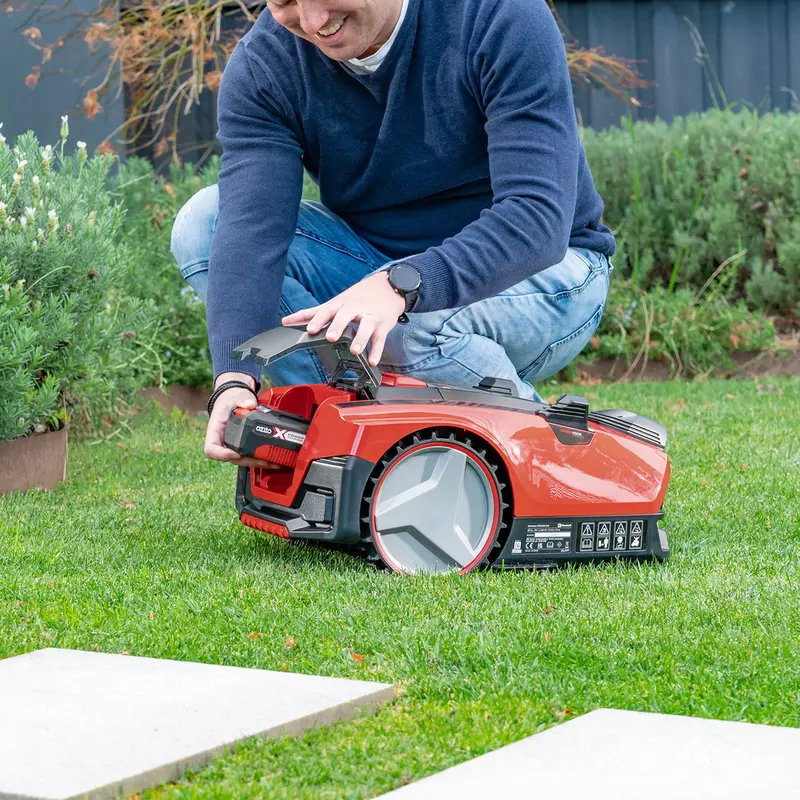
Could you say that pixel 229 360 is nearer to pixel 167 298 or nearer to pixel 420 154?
pixel 420 154

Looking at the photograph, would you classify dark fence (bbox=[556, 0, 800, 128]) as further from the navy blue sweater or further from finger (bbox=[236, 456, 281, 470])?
finger (bbox=[236, 456, 281, 470])

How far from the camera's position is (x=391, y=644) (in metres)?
2.03

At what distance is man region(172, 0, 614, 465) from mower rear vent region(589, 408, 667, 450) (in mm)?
302

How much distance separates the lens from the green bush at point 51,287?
3.38 m

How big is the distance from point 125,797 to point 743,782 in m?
0.72

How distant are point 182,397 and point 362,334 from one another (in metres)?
3.28

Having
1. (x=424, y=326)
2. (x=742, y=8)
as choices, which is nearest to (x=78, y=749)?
(x=424, y=326)

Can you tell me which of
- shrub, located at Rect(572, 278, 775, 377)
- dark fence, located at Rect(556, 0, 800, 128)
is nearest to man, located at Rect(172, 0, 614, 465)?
shrub, located at Rect(572, 278, 775, 377)

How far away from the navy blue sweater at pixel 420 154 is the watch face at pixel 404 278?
36mm

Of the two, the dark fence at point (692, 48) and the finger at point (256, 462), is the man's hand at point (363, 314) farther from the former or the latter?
the dark fence at point (692, 48)

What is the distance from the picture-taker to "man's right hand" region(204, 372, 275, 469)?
2.49 metres

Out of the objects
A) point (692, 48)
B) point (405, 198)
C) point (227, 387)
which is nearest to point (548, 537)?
point (227, 387)

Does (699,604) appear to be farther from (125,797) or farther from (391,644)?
(125,797)

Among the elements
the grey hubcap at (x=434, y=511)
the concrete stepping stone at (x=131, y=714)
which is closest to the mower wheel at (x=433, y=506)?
the grey hubcap at (x=434, y=511)
